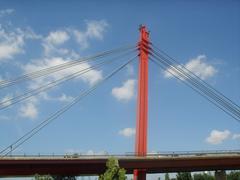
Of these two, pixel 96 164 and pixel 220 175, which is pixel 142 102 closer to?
pixel 96 164

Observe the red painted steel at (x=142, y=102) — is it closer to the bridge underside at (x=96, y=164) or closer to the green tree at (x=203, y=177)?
the bridge underside at (x=96, y=164)

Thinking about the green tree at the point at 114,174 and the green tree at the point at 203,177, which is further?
the green tree at the point at 203,177

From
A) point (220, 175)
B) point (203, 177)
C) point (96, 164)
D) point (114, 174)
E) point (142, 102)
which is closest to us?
point (114, 174)

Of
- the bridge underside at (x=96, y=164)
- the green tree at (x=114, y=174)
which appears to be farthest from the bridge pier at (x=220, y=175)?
the green tree at (x=114, y=174)

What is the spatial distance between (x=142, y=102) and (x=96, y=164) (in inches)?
610

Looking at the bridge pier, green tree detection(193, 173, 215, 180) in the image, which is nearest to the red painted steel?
the bridge pier

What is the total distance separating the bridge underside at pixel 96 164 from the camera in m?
77.9

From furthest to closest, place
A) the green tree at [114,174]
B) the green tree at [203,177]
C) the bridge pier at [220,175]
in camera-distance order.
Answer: the green tree at [203,177] → the bridge pier at [220,175] → the green tree at [114,174]

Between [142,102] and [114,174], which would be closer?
[114,174]

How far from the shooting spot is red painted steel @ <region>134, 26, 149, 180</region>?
8481 centimetres

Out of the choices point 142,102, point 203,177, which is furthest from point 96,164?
point 203,177

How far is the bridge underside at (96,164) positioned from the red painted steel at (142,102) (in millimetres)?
1733

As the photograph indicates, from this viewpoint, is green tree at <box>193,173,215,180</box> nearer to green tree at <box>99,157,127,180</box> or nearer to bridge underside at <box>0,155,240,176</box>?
bridge underside at <box>0,155,240,176</box>

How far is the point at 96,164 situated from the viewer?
269 feet
